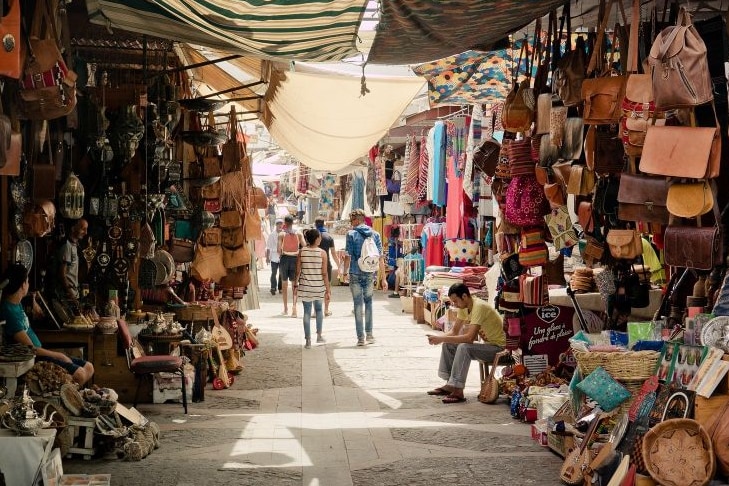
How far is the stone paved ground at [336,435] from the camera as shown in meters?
6.68

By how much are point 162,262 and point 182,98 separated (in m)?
2.00

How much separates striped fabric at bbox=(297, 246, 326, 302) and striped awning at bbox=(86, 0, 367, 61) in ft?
22.0

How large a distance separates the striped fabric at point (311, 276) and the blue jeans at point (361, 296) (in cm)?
53

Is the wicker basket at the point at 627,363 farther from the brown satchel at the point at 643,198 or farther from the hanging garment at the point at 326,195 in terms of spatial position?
the hanging garment at the point at 326,195

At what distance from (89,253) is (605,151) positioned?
470 centimetres

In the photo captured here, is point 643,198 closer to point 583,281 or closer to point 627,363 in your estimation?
point 627,363

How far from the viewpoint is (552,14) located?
7.23 m

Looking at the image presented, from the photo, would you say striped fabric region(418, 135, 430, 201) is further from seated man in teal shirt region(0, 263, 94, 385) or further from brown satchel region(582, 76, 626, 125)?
brown satchel region(582, 76, 626, 125)

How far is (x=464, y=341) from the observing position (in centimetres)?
971

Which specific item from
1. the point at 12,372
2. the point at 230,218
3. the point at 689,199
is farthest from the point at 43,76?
the point at 230,218

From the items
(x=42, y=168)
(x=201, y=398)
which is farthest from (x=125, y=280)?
(x=42, y=168)

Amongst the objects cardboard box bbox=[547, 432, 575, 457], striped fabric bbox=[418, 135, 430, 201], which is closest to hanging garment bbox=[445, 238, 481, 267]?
striped fabric bbox=[418, 135, 430, 201]

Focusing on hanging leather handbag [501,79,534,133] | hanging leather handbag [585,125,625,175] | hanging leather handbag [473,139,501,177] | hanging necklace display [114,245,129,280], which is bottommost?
hanging necklace display [114,245,129,280]

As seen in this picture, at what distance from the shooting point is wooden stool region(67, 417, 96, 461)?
6.92 metres
